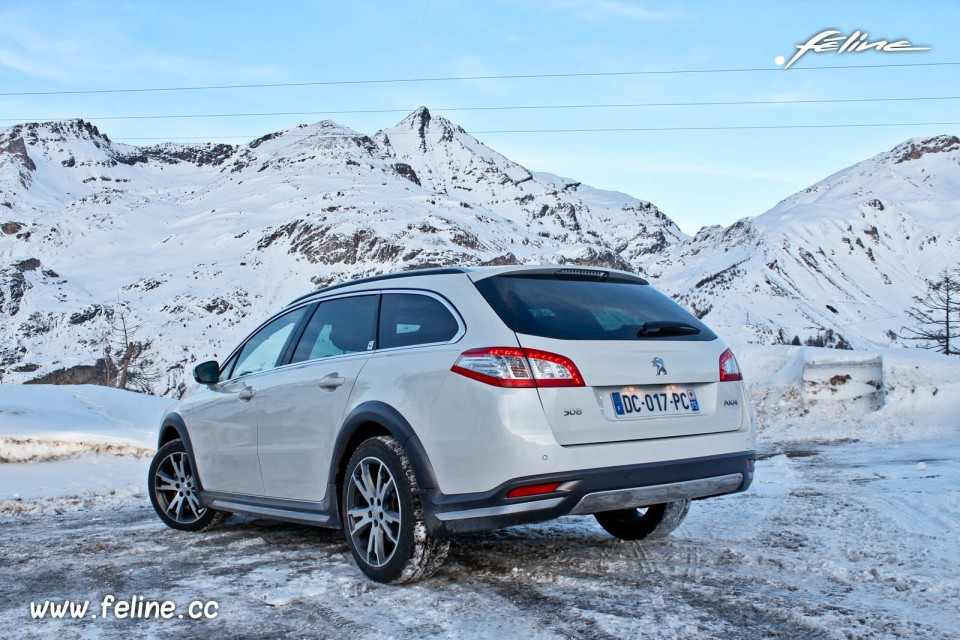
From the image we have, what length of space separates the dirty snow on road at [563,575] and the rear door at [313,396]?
19.2 inches

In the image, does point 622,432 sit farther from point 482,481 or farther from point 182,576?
point 182,576

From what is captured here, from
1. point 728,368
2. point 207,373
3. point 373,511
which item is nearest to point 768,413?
point 728,368

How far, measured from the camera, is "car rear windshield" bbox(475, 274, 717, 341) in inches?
155

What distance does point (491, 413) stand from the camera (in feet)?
12.0

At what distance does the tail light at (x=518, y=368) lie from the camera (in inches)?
145

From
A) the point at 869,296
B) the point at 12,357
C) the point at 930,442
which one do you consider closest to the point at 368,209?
the point at 12,357

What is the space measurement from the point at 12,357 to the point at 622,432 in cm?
9358

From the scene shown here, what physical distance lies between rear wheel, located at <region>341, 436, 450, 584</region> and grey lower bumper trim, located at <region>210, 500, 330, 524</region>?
29 centimetres

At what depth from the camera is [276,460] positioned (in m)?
4.99

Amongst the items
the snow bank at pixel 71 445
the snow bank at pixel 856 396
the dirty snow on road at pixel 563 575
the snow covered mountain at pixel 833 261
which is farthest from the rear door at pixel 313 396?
the snow covered mountain at pixel 833 261

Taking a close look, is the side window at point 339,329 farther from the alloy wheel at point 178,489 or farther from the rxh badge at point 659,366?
the alloy wheel at point 178,489

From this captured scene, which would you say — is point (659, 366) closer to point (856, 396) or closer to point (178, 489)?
point (178, 489)

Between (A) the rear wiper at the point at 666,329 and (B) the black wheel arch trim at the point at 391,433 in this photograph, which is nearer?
(B) the black wheel arch trim at the point at 391,433

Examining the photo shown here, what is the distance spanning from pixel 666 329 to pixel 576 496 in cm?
109
